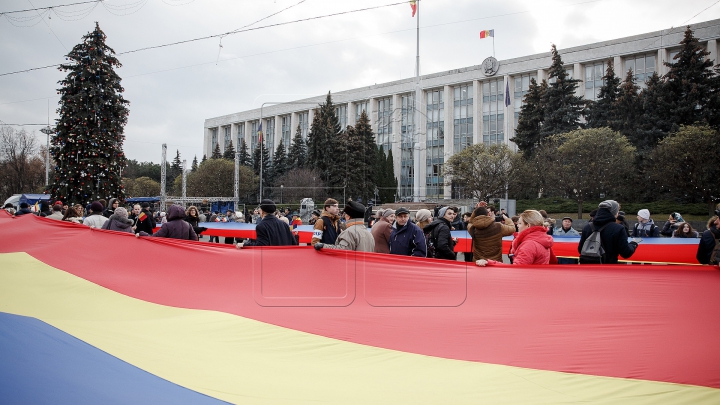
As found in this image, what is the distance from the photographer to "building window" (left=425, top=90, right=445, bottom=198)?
67.7 meters

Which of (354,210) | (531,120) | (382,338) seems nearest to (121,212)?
(354,210)

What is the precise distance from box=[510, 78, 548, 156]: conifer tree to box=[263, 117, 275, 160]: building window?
45117mm

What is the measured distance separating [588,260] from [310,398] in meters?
5.48

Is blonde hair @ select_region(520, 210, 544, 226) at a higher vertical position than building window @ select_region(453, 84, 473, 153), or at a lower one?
lower

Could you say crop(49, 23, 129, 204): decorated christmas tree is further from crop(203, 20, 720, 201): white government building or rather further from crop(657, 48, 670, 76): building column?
crop(657, 48, 670, 76): building column

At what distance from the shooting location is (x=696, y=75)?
39.3 meters

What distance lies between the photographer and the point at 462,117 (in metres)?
65.9

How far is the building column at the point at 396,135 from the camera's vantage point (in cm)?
6850

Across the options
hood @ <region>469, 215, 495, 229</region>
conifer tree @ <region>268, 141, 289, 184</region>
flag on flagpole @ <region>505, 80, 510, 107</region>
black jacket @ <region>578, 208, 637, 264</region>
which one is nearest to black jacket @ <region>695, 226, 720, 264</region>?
black jacket @ <region>578, 208, 637, 264</region>

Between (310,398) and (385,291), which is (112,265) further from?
(310,398)

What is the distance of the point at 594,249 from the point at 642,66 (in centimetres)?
5621

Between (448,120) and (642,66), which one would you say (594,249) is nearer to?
(642,66)

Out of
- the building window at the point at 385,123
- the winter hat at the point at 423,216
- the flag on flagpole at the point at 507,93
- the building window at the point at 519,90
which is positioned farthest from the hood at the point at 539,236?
the building window at the point at 385,123

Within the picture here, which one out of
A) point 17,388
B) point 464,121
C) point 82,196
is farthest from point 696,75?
point 17,388
